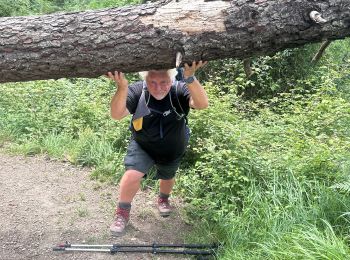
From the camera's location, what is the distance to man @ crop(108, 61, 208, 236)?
11.3 feet

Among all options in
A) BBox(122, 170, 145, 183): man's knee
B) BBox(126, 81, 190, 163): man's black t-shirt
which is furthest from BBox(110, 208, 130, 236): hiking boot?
BBox(126, 81, 190, 163): man's black t-shirt

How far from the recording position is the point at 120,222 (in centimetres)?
405

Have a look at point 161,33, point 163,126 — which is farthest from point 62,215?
point 161,33

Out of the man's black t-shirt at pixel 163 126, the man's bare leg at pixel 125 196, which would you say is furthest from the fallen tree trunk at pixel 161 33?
the man's bare leg at pixel 125 196

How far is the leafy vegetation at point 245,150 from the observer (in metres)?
Answer: 3.49

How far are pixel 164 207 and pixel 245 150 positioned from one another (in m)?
1.04

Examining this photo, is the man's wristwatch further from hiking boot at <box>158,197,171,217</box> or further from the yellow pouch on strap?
hiking boot at <box>158,197,171,217</box>

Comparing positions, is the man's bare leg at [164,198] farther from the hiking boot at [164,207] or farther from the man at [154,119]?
the man at [154,119]

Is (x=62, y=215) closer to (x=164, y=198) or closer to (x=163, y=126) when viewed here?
(x=164, y=198)

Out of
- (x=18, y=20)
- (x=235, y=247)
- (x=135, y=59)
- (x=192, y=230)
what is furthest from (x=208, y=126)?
(x=18, y=20)

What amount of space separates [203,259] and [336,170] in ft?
4.93

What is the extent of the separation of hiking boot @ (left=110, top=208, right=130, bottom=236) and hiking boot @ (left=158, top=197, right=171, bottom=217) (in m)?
0.43

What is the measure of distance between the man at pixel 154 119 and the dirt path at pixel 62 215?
0.27 metres

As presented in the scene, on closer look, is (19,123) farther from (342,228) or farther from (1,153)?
(342,228)
